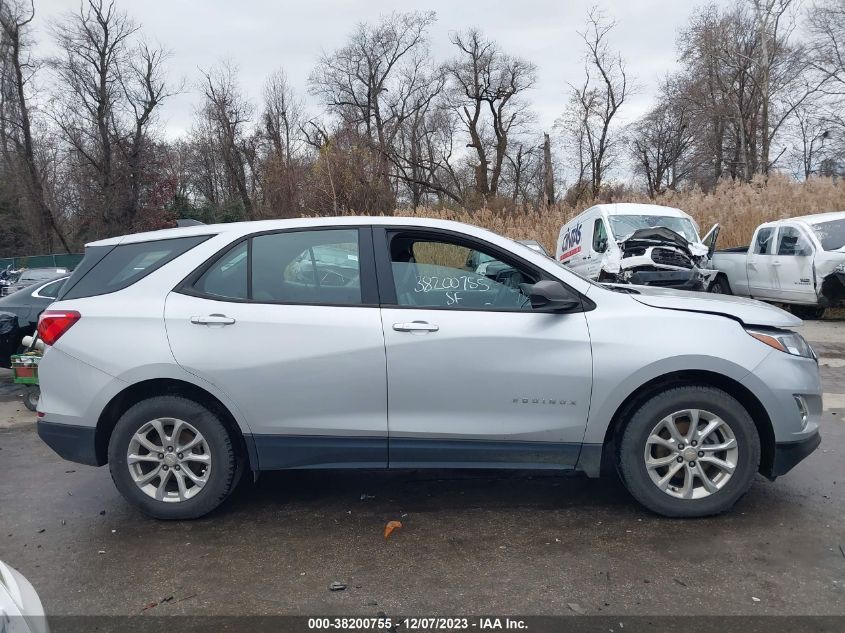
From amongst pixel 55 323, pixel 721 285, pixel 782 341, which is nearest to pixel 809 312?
pixel 721 285

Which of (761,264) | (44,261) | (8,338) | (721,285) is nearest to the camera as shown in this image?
(8,338)

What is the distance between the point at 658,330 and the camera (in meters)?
3.64

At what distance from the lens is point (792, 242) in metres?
12.3

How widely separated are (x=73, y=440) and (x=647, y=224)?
12334 millimetres

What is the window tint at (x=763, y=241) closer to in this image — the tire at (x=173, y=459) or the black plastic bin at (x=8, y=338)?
the tire at (x=173, y=459)

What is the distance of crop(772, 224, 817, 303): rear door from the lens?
38.5 feet

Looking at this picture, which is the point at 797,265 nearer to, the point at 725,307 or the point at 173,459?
the point at 725,307

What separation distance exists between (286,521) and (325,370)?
1.01m

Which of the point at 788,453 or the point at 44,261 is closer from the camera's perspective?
the point at 788,453

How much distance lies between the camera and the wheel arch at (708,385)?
3.67 meters

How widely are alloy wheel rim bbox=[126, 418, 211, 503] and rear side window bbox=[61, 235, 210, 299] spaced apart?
2.92ft

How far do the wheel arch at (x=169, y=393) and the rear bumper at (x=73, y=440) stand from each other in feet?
0.10

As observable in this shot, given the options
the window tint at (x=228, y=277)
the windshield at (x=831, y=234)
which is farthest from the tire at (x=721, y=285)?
the window tint at (x=228, y=277)

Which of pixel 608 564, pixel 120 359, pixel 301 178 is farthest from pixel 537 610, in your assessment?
pixel 301 178
